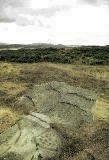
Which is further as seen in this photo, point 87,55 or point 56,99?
point 87,55

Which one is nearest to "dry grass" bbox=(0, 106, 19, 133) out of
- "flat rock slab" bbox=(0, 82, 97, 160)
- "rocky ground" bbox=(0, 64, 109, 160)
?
"rocky ground" bbox=(0, 64, 109, 160)

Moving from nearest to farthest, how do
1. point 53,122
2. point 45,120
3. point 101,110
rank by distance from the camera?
point 45,120 < point 53,122 < point 101,110

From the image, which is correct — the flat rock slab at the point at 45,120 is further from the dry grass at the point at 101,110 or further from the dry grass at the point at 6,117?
the dry grass at the point at 6,117

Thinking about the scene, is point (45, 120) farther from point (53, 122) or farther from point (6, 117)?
point (6, 117)

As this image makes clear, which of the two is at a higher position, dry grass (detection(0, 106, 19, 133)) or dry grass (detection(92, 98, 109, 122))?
dry grass (detection(0, 106, 19, 133))

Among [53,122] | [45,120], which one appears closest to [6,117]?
[45,120]

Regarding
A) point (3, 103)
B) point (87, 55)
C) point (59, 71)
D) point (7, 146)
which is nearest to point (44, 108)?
point (3, 103)

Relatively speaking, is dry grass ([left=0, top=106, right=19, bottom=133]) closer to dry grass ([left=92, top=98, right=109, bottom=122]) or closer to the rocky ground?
the rocky ground

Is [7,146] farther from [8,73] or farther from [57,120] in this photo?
[8,73]
